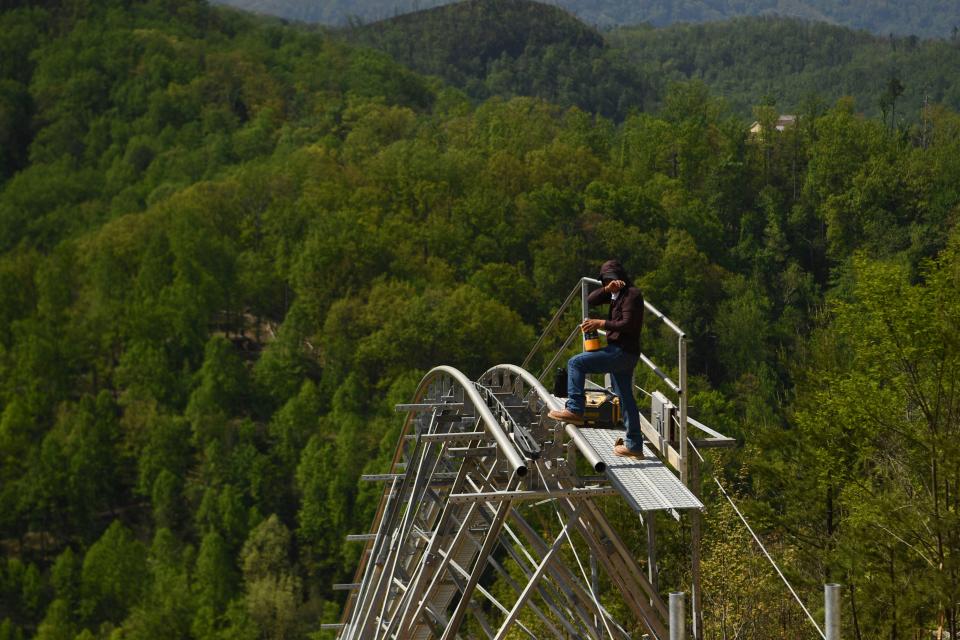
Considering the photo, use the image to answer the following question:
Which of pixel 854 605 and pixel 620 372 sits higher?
pixel 620 372

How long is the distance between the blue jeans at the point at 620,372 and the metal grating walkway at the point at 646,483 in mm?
230

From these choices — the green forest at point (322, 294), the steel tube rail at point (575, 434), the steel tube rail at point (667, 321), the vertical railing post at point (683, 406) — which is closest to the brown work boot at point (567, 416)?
the steel tube rail at point (575, 434)

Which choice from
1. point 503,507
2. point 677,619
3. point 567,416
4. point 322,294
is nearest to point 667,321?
point 567,416

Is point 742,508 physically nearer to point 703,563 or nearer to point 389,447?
point 703,563

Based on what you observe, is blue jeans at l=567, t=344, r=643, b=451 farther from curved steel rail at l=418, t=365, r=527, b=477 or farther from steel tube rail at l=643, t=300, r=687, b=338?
curved steel rail at l=418, t=365, r=527, b=477

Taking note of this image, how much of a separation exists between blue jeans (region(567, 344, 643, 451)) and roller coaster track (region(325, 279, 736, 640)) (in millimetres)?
305

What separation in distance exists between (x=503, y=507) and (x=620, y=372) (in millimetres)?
1899

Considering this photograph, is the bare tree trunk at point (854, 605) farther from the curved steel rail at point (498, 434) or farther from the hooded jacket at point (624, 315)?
the hooded jacket at point (624, 315)

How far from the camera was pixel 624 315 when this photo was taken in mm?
13555

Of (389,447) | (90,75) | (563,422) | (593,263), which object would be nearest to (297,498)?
(389,447)

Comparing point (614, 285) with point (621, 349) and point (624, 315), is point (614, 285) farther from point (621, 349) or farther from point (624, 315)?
point (621, 349)

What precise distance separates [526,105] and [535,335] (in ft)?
165

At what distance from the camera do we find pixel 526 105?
12631cm

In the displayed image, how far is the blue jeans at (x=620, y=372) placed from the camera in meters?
13.6
